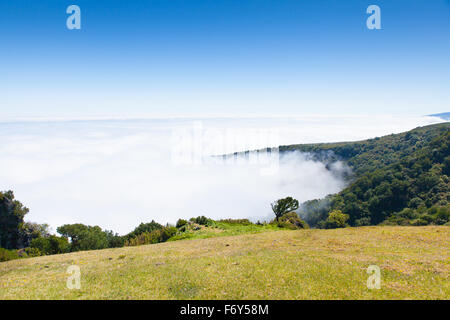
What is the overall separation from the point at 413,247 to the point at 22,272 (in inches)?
1613

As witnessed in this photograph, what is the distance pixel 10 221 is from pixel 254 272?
299ft

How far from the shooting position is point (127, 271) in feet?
72.9

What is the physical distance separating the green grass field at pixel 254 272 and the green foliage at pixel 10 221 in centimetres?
6654

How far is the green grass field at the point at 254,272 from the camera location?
16781mm

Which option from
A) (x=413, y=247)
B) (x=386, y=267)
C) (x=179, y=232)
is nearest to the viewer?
(x=386, y=267)

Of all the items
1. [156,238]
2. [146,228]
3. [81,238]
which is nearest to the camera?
[156,238]

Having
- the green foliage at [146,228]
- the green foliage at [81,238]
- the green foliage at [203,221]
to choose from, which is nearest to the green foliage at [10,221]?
the green foliage at [81,238]

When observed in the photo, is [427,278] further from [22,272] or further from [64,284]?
[22,272]

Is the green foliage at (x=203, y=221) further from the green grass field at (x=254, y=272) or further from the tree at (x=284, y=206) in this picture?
the tree at (x=284, y=206)

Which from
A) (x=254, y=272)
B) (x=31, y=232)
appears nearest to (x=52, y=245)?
(x=31, y=232)

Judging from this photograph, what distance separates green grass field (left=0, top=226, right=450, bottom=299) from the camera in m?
16.8

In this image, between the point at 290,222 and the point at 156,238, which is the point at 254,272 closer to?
the point at 156,238

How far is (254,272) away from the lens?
20.4 meters
